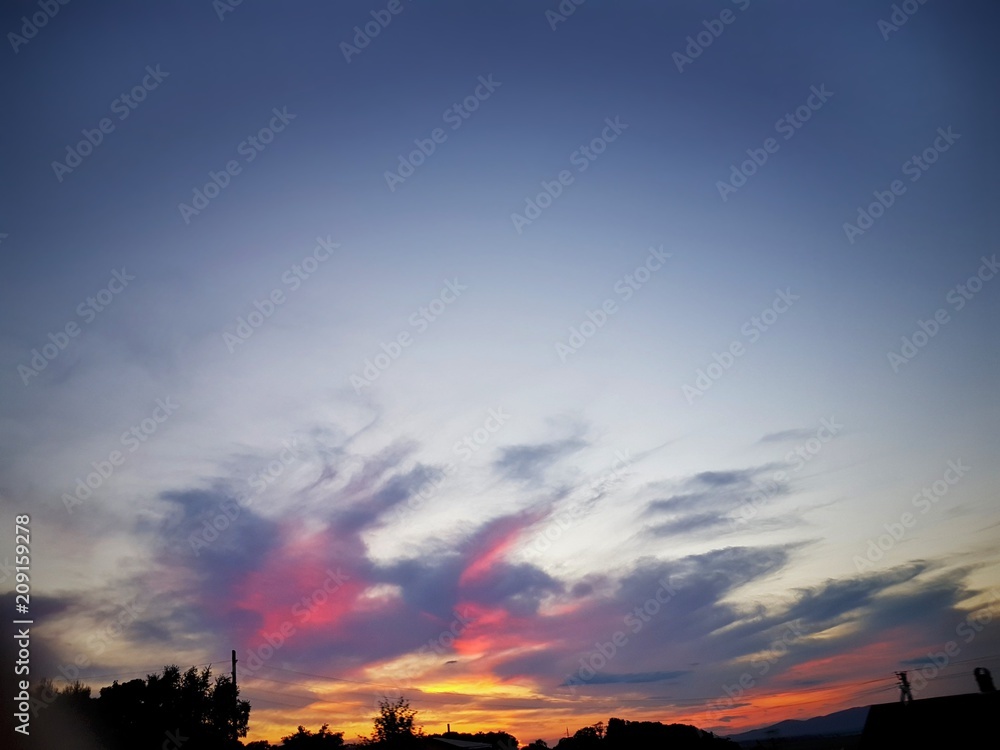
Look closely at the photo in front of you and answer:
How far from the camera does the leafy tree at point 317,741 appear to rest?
3360 inches

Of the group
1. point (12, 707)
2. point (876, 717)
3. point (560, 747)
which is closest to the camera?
point (12, 707)

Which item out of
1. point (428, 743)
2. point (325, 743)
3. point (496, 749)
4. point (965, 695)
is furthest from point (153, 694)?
point (965, 695)

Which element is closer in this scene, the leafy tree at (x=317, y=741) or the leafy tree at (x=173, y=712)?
the leafy tree at (x=173, y=712)

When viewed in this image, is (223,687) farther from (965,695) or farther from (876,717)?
→ (965,695)

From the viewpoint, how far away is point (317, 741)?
86500mm

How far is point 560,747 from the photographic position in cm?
11894

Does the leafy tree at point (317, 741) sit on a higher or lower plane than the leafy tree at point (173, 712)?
lower

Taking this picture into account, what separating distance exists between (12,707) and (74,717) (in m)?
56.3

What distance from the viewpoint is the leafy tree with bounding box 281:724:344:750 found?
8534cm

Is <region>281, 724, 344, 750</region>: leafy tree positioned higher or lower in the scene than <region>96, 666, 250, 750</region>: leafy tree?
lower

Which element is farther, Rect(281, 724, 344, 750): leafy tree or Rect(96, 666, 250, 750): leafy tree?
Rect(281, 724, 344, 750): leafy tree

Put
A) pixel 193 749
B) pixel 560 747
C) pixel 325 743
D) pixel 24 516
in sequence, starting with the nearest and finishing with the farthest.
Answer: pixel 24 516
pixel 193 749
pixel 325 743
pixel 560 747

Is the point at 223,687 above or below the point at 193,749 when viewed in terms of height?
above

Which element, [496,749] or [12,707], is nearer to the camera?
[12,707]
